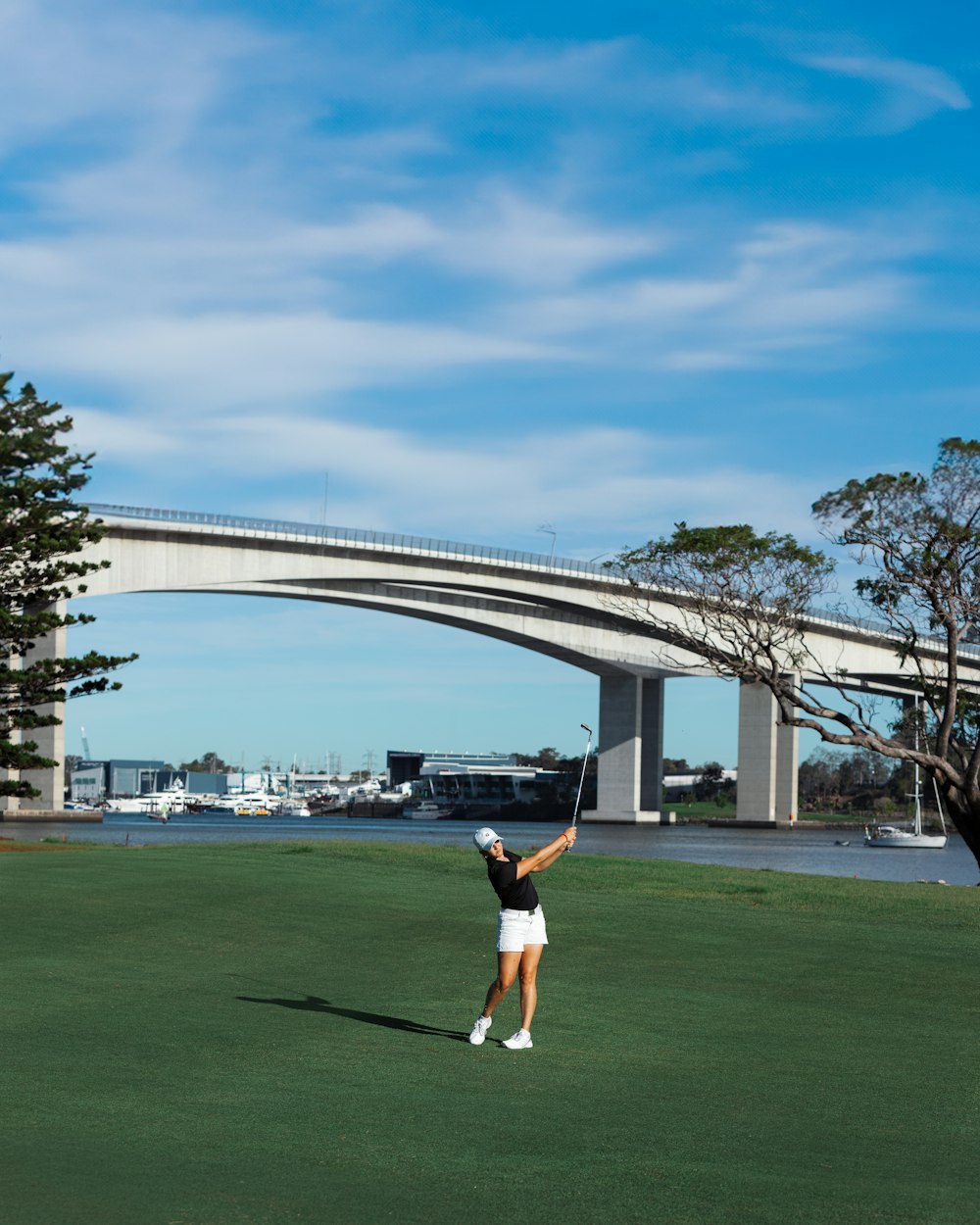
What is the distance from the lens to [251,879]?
26453mm

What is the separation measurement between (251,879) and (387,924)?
18.0 ft

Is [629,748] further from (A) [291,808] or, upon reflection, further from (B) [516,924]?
(A) [291,808]

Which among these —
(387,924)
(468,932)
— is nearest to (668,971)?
(468,932)

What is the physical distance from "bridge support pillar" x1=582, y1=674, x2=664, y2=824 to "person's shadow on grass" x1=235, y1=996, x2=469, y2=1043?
85.6 metres

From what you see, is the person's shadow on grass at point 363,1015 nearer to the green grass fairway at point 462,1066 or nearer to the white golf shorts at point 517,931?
the green grass fairway at point 462,1066

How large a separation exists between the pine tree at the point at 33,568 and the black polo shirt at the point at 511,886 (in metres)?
32.1

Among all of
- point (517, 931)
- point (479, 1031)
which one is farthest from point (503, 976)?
point (479, 1031)

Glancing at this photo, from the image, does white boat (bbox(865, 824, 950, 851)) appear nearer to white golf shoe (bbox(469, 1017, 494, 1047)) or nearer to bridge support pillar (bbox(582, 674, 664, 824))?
bridge support pillar (bbox(582, 674, 664, 824))

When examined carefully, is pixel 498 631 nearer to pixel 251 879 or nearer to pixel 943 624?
pixel 943 624

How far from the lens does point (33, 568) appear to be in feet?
149

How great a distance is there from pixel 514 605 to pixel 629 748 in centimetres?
1602

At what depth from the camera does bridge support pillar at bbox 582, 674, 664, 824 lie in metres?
101

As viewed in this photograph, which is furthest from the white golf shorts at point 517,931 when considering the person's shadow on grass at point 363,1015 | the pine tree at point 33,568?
the pine tree at point 33,568

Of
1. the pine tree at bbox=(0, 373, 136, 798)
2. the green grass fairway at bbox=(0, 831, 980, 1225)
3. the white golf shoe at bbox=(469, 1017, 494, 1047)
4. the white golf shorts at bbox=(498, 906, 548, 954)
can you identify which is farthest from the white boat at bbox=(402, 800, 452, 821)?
the white golf shorts at bbox=(498, 906, 548, 954)
